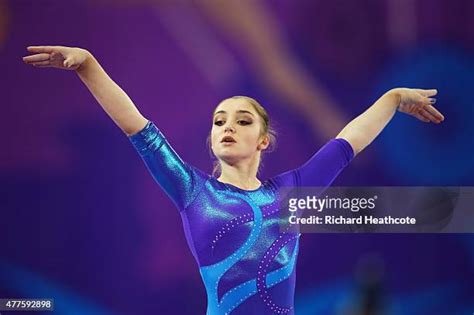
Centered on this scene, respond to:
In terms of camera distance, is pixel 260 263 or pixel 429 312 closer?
pixel 260 263

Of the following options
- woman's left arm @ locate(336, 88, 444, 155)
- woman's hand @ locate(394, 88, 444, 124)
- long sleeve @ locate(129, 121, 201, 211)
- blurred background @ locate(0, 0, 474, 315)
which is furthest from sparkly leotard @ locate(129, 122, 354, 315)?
woman's hand @ locate(394, 88, 444, 124)

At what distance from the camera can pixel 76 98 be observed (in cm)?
224

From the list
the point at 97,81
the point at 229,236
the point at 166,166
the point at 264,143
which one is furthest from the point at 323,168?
the point at 97,81

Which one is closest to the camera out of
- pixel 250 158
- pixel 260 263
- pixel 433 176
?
pixel 260 263

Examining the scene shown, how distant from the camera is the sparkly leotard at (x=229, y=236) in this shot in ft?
6.24

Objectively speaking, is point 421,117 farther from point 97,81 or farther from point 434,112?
point 97,81

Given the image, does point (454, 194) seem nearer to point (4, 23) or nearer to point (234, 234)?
point (234, 234)

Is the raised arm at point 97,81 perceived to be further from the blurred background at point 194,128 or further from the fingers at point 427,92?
the fingers at point 427,92

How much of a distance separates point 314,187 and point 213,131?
0.41 metres

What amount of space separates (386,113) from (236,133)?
58cm

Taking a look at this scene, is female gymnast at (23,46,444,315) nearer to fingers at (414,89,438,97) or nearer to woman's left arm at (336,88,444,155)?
woman's left arm at (336,88,444,155)

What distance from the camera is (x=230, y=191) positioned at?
1.99m

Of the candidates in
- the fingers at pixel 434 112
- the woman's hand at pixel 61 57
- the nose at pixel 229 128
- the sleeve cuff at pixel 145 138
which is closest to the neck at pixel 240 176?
the nose at pixel 229 128

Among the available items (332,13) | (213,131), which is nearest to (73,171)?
(213,131)
